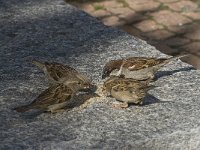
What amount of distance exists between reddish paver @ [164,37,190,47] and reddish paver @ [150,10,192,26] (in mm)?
402

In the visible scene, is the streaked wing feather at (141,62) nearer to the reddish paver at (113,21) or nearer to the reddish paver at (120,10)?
the reddish paver at (113,21)

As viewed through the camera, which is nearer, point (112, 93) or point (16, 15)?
point (112, 93)

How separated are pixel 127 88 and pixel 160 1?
388 cm

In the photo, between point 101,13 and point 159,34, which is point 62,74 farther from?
point 101,13

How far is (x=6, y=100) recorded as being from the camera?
13.6 feet

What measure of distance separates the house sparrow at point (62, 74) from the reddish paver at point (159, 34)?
255 centimetres

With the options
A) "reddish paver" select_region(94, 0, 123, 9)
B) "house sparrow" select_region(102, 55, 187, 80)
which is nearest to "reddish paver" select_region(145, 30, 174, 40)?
"reddish paver" select_region(94, 0, 123, 9)

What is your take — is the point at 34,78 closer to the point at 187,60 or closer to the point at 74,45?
the point at 74,45

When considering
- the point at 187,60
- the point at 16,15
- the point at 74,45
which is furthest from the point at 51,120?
the point at 187,60

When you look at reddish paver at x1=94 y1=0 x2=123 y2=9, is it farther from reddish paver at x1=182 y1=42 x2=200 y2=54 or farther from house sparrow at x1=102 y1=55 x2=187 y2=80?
house sparrow at x1=102 y1=55 x2=187 y2=80

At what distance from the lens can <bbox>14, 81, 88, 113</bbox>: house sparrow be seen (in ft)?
12.8

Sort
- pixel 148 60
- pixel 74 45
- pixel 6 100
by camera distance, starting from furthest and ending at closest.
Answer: pixel 74 45 < pixel 148 60 < pixel 6 100

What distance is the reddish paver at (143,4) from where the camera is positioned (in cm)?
749

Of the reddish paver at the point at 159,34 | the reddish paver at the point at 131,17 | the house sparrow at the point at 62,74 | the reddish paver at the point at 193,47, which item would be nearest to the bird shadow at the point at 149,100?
the house sparrow at the point at 62,74
